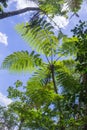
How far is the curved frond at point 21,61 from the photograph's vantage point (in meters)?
10.1

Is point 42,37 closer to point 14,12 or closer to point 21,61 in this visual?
point 21,61

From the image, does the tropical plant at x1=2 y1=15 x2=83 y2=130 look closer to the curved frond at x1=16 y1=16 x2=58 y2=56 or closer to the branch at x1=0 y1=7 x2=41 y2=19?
the curved frond at x1=16 y1=16 x2=58 y2=56

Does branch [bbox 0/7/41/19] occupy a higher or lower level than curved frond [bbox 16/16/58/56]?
higher

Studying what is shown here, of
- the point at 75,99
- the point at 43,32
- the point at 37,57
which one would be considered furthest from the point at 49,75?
the point at 75,99

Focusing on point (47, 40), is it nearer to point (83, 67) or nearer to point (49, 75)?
point (49, 75)

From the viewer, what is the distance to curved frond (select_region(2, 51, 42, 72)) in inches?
399

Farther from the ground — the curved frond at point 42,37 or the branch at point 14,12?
the branch at point 14,12

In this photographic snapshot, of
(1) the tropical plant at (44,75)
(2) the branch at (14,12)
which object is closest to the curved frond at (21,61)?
A: (1) the tropical plant at (44,75)

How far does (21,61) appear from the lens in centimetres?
1020

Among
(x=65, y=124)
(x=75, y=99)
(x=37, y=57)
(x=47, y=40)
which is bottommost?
(x=75, y=99)

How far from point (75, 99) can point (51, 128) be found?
3060 millimetres

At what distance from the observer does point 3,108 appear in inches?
997

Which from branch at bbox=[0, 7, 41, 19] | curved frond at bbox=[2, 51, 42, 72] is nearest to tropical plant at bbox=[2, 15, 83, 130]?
curved frond at bbox=[2, 51, 42, 72]

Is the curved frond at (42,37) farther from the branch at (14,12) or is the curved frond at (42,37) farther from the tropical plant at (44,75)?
the branch at (14,12)
